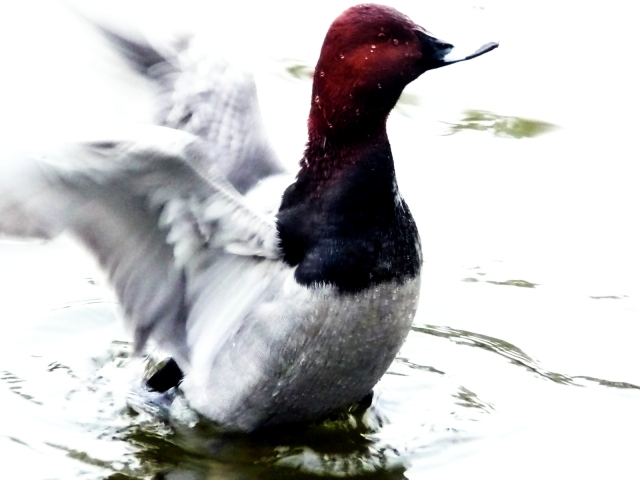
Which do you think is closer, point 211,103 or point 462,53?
Result: point 462,53

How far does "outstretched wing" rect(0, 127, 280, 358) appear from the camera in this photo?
485 cm

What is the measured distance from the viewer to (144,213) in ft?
16.9

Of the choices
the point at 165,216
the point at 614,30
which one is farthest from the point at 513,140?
the point at 165,216

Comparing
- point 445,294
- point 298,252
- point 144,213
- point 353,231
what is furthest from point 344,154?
point 445,294

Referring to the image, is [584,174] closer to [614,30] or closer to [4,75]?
[614,30]

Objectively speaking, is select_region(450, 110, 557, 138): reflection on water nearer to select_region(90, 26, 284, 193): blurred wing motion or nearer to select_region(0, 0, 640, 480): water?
select_region(0, 0, 640, 480): water

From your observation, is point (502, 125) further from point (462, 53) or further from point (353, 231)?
point (353, 231)

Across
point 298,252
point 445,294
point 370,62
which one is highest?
point 370,62

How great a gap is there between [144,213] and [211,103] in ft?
3.93

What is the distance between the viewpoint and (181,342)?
5.66m

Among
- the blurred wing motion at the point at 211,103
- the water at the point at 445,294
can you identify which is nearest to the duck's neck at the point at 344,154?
the blurred wing motion at the point at 211,103

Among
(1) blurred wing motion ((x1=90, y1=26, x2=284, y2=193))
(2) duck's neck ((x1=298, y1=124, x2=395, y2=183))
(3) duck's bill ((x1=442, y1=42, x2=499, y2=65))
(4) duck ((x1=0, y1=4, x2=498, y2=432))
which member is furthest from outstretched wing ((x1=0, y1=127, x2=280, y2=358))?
(3) duck's bill ((x1=442, y1=42, x2=499, y2=65))

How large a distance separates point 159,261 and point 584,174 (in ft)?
11.0

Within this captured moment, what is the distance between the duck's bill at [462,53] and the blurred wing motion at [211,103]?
3.71 feet
